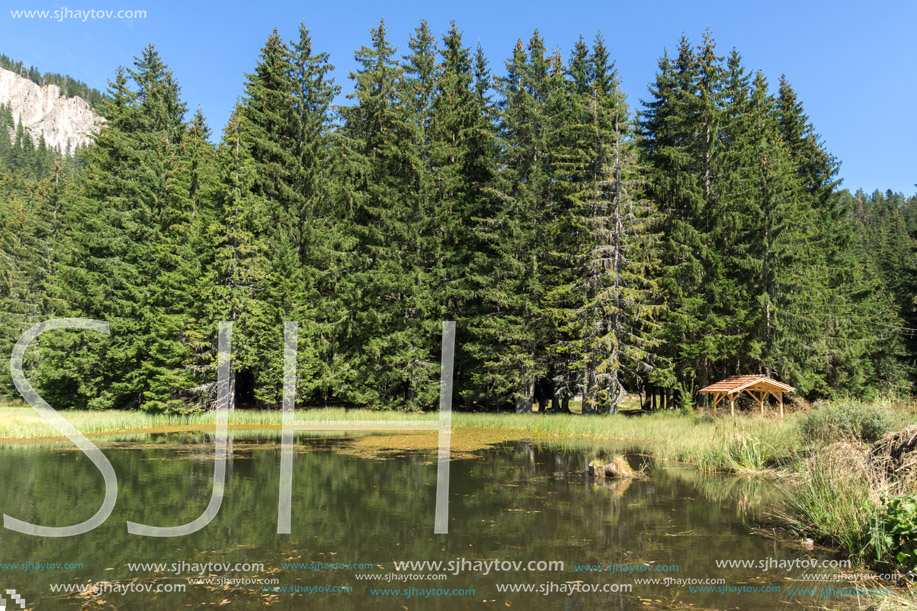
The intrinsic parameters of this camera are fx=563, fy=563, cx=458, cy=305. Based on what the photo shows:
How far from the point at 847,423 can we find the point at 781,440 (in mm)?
3021

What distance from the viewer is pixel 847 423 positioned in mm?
11578

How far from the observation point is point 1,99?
18662cm

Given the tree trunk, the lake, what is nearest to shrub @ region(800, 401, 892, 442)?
the lake

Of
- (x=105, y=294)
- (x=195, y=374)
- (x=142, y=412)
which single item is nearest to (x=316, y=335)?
(x=195, y=374)

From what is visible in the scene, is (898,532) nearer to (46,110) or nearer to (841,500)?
(841,500)

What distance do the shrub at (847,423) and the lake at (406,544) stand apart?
1793 millimetres

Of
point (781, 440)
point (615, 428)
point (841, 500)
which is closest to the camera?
point (841, 500)

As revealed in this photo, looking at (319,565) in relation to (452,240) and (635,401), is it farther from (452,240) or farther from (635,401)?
(635,401)

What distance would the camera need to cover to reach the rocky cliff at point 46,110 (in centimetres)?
18562

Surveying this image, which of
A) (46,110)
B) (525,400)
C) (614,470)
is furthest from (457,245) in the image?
(46,110)

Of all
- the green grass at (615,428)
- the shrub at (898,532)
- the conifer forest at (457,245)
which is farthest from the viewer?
the conifer forest at (457,245)

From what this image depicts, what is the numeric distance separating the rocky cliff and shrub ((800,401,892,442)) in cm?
22091

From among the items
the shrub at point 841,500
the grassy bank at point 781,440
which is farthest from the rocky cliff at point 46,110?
the shrub at point 841,500

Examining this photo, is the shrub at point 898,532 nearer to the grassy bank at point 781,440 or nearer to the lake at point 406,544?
the grassy bank at point 781,440
